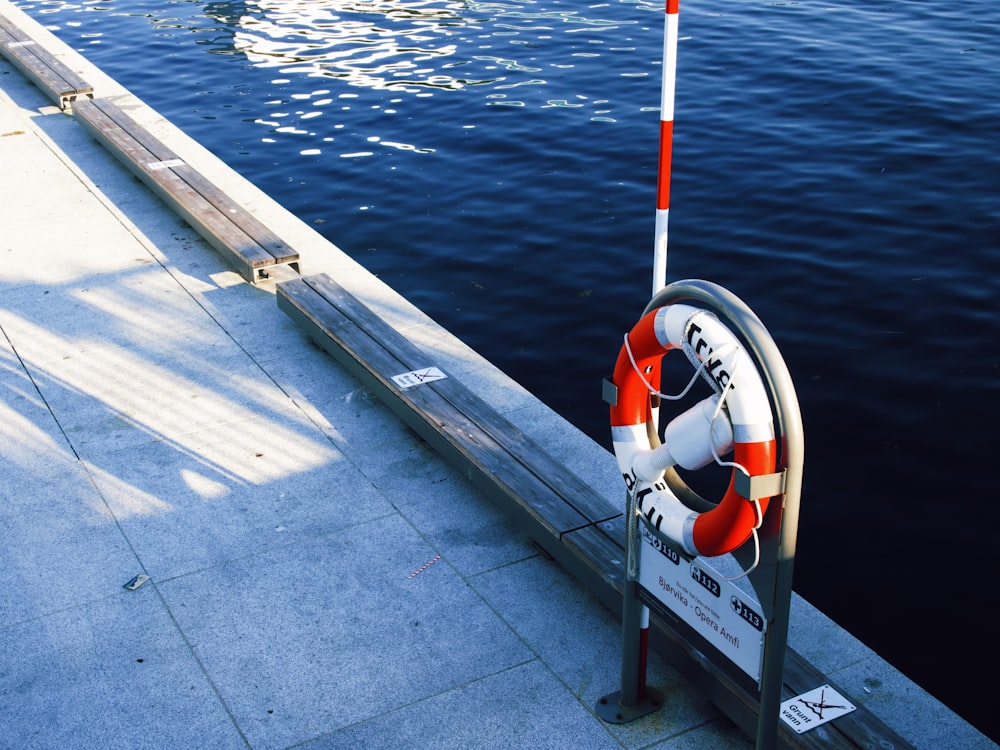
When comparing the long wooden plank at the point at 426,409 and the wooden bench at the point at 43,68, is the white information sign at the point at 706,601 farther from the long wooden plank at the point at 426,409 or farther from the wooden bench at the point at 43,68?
the wooden bench at the point at 43,68

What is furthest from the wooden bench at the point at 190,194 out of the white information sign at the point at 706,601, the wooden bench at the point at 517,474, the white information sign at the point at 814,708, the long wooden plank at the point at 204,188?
the white information sign at the point at 814,708

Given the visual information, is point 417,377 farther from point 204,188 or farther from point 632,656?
point 204,188

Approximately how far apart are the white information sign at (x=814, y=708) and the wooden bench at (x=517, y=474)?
0.03 meters

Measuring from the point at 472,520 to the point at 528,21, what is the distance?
13.4 m

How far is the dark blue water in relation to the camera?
643cm

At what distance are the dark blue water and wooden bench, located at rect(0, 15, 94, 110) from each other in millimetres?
1482

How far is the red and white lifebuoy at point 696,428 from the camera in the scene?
10.7 feet

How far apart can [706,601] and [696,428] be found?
0.61 meters

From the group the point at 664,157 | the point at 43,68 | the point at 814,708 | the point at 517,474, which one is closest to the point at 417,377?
the point at 517,474

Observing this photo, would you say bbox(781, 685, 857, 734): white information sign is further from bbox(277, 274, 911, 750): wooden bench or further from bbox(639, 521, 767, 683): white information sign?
bbox(639, 521, 767, 683): white information sign

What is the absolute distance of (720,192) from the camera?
10891 millimetres

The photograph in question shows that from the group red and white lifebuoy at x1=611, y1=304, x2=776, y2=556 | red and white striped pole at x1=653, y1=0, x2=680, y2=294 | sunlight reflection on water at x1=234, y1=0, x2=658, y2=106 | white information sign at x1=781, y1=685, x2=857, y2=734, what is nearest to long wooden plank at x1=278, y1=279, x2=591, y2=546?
red and white lifebuoy at x1=611, y1=304, x2=776, y2=556

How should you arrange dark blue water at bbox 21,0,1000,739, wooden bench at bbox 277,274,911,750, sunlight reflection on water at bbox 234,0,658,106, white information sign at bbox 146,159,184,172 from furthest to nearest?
sunlight reflection on water at bbox 234,0,658,106 < white information sign at bbox 146,159,184,172 < dark blue water at bbox 21,0,1000,739 < wooden bench at bbox 277,274,911,750

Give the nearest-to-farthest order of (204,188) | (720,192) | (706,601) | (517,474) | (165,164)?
(706,601), (517,474), (204,188), (165,164), (720,192)
